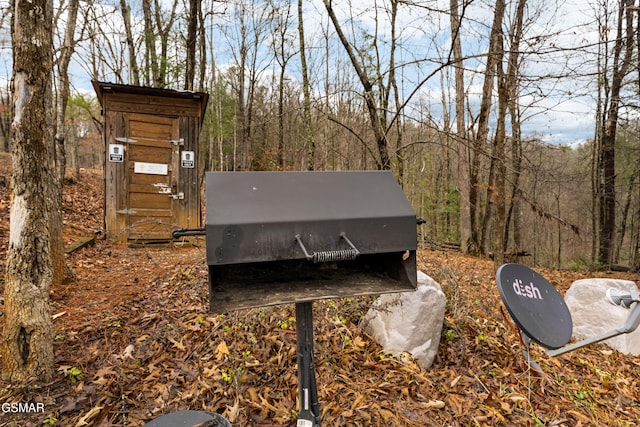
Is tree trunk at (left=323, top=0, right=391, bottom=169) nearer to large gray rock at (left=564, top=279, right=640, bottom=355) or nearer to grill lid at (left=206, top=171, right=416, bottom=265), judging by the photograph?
grill lid at (left=206, top=171, right=416, bottom=265)

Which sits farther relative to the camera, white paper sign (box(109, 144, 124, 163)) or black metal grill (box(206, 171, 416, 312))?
white paper sign (box(109, 144, 124, 163))

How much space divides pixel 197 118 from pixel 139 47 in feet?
26.1

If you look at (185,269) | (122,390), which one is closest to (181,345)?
(122,390)

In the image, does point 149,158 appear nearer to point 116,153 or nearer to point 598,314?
point 116,153

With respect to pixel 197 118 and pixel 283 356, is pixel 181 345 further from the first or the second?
pixel 197 118

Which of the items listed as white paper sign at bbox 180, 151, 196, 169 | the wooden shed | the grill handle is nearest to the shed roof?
the wooden shed

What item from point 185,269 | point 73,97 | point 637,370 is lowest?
point 637,370

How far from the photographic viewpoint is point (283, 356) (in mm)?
3012

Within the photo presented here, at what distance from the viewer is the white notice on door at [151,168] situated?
24.9 ft

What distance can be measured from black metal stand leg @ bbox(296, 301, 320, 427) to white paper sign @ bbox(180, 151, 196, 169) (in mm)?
6829

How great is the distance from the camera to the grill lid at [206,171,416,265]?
1.54 metres

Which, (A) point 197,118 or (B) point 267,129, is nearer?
(A) point 197,118

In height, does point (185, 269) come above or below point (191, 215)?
below

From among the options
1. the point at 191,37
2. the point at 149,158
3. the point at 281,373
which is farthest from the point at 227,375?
the point at 191,37
